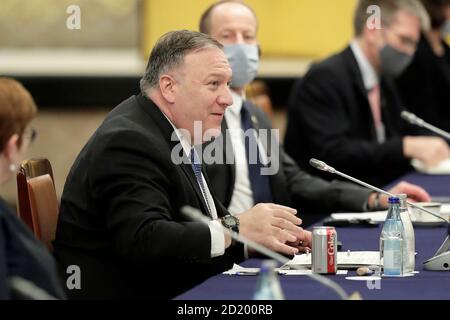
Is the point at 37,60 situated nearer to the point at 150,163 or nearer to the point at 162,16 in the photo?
the point at 162,16

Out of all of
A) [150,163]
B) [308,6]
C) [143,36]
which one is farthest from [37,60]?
[150,163]

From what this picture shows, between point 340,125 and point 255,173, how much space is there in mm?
1281

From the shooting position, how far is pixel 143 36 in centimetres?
828

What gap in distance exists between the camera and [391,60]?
6000 mm

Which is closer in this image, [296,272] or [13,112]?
[13,112]

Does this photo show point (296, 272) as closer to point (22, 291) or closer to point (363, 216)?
point (22, 291)

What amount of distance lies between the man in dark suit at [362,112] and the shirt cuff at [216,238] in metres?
2.60

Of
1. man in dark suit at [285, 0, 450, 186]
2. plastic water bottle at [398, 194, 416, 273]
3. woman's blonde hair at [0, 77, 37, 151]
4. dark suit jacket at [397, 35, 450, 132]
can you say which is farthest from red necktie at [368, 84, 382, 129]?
woman's blonde hair at [0, 77, 37, 151]

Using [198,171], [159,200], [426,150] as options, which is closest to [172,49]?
[198,171]

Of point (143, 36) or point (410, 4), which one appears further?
point (143, 36)

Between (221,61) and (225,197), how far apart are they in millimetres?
1035

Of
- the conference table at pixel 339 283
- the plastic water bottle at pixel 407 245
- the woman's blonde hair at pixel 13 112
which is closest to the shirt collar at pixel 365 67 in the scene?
the conference table at pixel 339 283

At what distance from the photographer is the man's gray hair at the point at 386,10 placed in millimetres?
5875

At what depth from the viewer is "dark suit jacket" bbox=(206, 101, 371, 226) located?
4.29 metres
